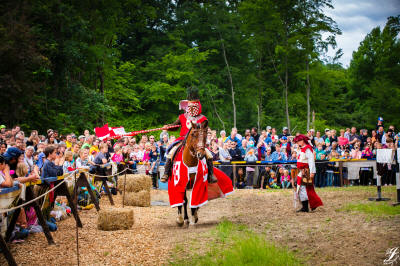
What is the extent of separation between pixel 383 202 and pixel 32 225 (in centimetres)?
888

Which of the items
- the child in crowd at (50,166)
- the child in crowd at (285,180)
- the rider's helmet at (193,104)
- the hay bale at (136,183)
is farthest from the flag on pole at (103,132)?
the child in crowd at (285,180)

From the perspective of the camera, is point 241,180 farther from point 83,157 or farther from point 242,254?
point 242,254

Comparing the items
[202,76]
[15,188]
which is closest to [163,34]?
[202,76]

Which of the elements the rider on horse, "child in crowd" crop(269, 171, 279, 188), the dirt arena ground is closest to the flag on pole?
the dirt arena ground

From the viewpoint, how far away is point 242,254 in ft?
21.6

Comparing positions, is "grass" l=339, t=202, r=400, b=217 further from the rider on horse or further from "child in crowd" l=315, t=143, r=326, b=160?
"child in crowd" l=315, t=143, r=326, b=160

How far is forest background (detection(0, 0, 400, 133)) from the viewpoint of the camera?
20391 mm

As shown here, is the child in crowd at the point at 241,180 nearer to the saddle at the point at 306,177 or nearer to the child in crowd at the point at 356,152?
the child in crowd at the point at 356,152

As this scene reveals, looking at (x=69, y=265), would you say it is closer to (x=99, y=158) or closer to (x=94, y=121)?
(x=99, y=158)

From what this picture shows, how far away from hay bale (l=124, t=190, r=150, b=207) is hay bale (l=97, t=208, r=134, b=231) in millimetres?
3604

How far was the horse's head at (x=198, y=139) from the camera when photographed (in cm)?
896

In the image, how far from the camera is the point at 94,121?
24.7m

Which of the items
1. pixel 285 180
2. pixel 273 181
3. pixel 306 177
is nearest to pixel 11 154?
pixel 306 177

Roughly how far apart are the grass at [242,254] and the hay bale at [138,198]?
5641mm
